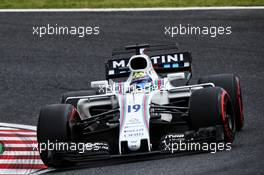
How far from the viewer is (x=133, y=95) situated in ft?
42.6

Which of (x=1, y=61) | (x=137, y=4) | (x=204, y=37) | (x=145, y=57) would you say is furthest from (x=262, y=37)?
(x=145, y=57)

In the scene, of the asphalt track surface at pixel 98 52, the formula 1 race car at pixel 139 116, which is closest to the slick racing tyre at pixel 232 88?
the formula 1 race car at pixel 139 116

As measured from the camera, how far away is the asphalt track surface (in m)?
17.2

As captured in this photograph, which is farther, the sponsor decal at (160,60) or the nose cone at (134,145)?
the sponsor decal at (160,60)

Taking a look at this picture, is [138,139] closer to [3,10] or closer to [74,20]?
[74,20]

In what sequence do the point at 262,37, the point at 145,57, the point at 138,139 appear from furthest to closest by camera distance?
1. the point at 262,37
2. the point at 145,57
3. the point at 138,139

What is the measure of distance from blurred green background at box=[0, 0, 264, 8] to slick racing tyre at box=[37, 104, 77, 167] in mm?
10659

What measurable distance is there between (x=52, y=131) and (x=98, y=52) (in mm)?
7929

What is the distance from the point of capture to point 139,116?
1257cm

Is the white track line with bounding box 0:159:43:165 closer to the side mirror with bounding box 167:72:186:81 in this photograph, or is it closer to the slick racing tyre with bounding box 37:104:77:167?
the slick racing tyre with bounding box 37:104:77:167

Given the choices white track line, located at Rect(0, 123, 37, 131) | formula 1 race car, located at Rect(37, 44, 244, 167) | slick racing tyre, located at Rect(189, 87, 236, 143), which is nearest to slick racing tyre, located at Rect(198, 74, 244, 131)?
formula 1 race car, located at Rect(37, 44, 244, 167)

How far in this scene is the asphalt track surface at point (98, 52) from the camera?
56.5 ft

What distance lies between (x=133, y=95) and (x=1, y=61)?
784cm

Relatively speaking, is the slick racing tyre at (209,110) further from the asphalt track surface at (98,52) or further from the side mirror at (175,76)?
the side mirror at (175,76)
